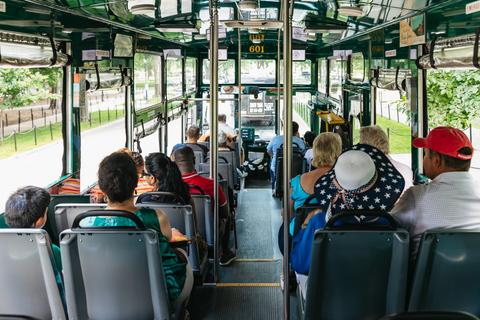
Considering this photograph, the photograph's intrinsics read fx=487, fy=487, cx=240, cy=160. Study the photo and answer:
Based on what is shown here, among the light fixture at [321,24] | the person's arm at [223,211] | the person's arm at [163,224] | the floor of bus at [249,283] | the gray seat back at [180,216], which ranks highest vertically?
the light fixture at [321,24]

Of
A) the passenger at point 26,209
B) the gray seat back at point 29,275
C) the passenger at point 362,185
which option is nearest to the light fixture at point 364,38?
the passenger at point 362,185

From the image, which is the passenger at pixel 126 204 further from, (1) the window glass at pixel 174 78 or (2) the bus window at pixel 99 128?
(1) the window glass at pixel 174 78

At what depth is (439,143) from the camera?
2.71 metres

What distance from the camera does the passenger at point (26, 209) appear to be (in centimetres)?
265

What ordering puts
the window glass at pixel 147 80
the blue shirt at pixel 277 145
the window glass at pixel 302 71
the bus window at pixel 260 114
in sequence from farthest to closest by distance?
the window glass at pixel 302 71, the bus window at pixel 260 114, the blue shirt at pixel 277 145, the window glass at pixel 147 80

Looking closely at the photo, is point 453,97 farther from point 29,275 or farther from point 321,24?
point 29,275

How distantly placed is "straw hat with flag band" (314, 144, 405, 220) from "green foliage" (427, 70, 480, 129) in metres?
2.49

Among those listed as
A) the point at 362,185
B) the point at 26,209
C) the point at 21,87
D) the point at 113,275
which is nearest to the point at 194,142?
the point at 21,87

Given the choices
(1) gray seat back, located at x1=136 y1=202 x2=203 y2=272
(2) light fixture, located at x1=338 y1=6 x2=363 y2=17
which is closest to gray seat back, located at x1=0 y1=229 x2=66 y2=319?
(1) gray seat back, located at x1=136 y1=202 x2=203 y2=272

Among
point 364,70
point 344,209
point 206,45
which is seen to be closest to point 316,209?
point 344,209

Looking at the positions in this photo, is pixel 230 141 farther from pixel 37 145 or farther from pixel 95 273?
pixel 95 273

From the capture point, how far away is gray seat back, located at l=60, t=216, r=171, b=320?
7.70 ft

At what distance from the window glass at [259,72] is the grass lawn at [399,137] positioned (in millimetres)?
5884

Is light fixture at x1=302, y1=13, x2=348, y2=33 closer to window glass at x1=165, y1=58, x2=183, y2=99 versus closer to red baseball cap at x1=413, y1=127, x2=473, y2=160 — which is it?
window glass at x1=165, y1=58, x2=183, y2=99
